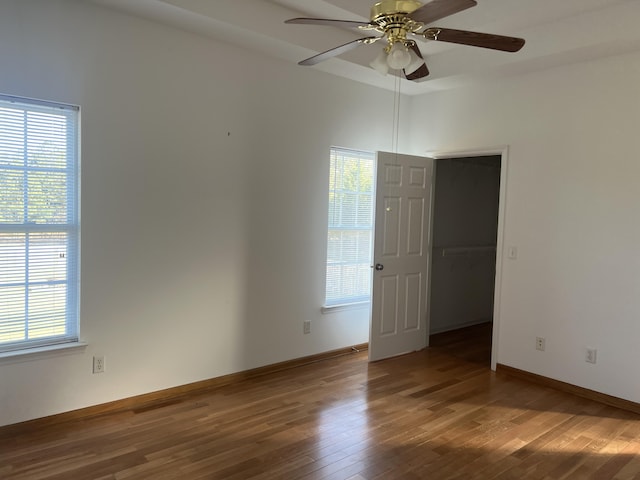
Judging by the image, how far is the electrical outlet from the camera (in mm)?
3162

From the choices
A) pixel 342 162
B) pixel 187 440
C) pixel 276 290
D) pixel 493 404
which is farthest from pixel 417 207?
pixel 187 440

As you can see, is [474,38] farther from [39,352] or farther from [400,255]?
[39,352]

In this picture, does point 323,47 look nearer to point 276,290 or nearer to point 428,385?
point 276,290

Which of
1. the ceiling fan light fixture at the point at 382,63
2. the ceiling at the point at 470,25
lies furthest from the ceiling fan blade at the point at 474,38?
the ceiling at the point at 470,25

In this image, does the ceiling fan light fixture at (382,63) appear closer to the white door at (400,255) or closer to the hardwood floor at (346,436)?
the white door at (400,255)

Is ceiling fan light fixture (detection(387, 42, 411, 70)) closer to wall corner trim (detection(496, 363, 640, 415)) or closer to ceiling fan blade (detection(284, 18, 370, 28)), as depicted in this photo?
ceiling fan blade (detection(284, 18, 370, 28))

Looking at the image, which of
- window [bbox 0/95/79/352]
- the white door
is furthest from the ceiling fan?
the white door

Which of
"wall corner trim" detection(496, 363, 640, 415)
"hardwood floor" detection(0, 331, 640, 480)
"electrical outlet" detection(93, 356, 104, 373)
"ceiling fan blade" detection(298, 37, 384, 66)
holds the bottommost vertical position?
"hardwood floor" detection(0, 331, 640, 480)

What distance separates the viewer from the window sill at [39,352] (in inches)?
112

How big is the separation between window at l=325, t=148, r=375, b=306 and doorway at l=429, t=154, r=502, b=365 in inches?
36.9

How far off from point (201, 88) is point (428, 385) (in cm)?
297

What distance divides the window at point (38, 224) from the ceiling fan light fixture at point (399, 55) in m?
2.08

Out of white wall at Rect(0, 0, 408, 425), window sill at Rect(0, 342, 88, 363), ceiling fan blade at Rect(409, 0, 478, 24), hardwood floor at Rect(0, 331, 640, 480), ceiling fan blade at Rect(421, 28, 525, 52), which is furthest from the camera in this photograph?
white wall at Rect(0, 0, 408, 425)

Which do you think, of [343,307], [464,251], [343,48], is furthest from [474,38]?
[464,251]
